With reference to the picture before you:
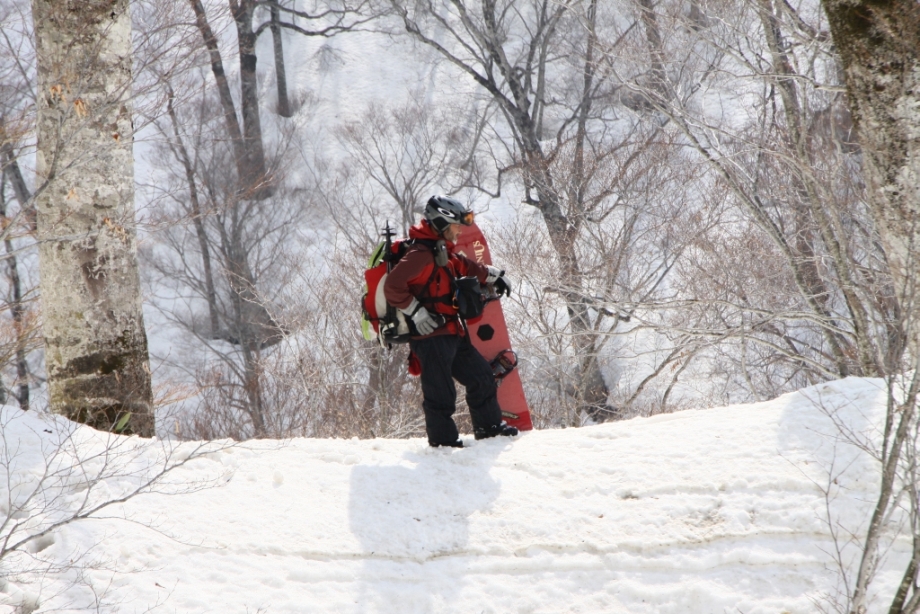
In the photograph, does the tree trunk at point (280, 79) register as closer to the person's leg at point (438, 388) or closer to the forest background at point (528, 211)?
the forest background at point (528, 211)

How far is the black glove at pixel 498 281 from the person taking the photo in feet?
15.9

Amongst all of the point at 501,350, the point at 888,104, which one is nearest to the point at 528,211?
the point at 501,350

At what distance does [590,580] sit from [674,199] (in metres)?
12.3

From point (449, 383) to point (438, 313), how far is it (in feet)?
1.51

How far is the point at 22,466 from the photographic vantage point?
3.77 meters

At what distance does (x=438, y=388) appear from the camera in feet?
14.9

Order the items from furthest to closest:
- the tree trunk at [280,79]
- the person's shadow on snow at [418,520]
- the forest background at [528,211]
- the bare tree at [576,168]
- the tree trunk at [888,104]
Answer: the tree trunk at [280,79] → the bare tree at [576,168] → the forest background at [528,211] → the tree trunk at [888,104] → the person's shadow on snow at [418,520]

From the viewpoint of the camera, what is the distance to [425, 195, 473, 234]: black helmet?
4465 millimetres

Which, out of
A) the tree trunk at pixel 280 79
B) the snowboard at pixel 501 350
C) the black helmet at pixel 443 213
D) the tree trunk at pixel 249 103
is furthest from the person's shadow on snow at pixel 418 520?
the tree trunk at pixel 280 79

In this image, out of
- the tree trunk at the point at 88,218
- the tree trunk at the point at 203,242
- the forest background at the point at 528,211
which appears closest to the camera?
the tree trunk at the point at 88,218

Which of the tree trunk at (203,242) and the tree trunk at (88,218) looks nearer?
the tree trunk at (88,218)

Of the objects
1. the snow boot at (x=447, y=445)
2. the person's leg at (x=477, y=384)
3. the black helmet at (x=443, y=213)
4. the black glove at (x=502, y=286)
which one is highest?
the black helmet at (x=443, y=213)

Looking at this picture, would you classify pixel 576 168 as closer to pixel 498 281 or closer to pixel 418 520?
pixel 498 281

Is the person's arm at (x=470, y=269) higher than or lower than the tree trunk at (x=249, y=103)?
lower
